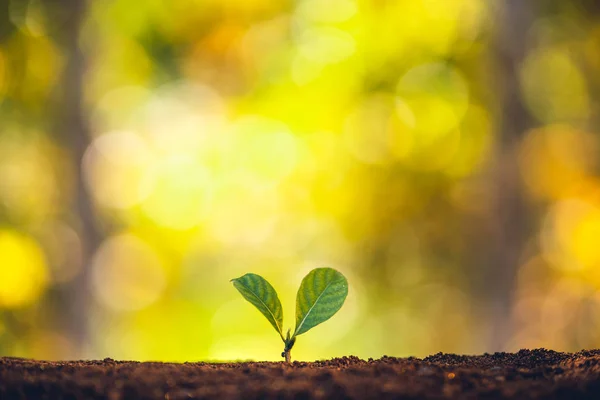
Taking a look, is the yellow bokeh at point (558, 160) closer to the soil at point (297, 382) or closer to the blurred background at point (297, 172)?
the blurred background at point (297, 172)

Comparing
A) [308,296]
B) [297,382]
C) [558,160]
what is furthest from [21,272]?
[297,382]

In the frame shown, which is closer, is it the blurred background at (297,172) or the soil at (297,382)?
the soil at (297,382)

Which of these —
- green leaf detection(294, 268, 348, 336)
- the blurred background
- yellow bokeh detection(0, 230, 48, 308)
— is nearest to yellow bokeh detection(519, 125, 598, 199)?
the blurred background

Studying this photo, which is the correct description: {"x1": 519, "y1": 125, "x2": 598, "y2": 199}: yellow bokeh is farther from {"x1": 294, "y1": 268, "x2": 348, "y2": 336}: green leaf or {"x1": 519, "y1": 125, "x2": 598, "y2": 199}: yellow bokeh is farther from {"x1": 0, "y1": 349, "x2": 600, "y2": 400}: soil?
{"x1": 0, "y1": 349, "x2": 600, "y2": 400}: soil

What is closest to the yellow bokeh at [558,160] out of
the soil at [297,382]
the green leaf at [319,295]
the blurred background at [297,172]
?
the blurred background at [297,172]

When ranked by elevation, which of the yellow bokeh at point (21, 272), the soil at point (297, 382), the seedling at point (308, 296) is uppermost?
the yellow bokeh at point (21, 272)

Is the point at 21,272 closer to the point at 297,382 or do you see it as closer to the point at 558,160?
the point at 558,160
